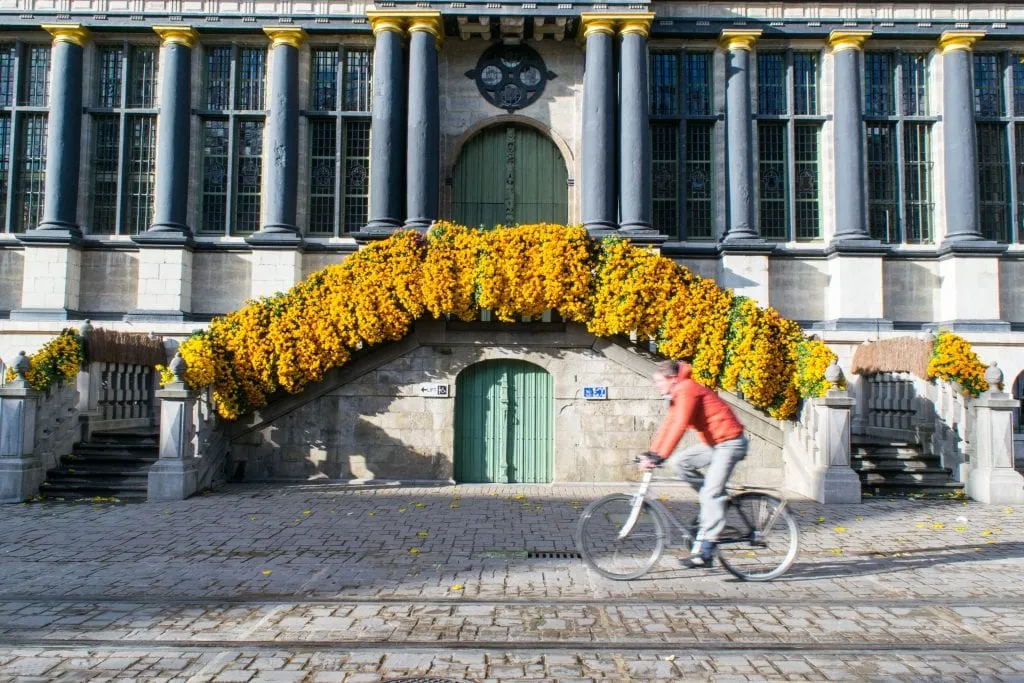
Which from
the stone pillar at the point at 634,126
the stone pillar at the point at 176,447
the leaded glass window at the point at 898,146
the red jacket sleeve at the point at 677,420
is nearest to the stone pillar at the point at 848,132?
the leaded glass window at the point at 898,146

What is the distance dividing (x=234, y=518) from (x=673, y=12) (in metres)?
15.4

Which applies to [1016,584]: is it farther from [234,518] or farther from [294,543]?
[234,518]

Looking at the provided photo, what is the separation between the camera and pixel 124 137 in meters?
19.0

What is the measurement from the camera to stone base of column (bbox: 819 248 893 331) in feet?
59.3

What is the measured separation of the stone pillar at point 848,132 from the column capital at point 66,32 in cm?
1779

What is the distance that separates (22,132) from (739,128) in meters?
17.3

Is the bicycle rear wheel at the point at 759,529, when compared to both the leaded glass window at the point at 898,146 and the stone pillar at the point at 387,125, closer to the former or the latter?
the stone pillar at the point at 387,125

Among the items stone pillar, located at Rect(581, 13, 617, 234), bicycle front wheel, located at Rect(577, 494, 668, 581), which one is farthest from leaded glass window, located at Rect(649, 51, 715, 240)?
bicycle front wheel, located at Rect(577, 494, 668, 581)

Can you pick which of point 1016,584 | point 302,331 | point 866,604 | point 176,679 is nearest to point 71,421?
point 302,331

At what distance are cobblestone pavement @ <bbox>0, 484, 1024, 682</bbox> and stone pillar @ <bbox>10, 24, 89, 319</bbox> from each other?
8.75 m

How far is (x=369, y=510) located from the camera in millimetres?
11438

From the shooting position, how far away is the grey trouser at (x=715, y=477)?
709cm

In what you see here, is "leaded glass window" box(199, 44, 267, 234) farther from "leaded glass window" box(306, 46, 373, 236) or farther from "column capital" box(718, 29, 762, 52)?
"column capital" box(718, 29, 762, 52)

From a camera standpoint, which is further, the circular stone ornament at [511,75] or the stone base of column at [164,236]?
the circular stone ornament at [511,75]
